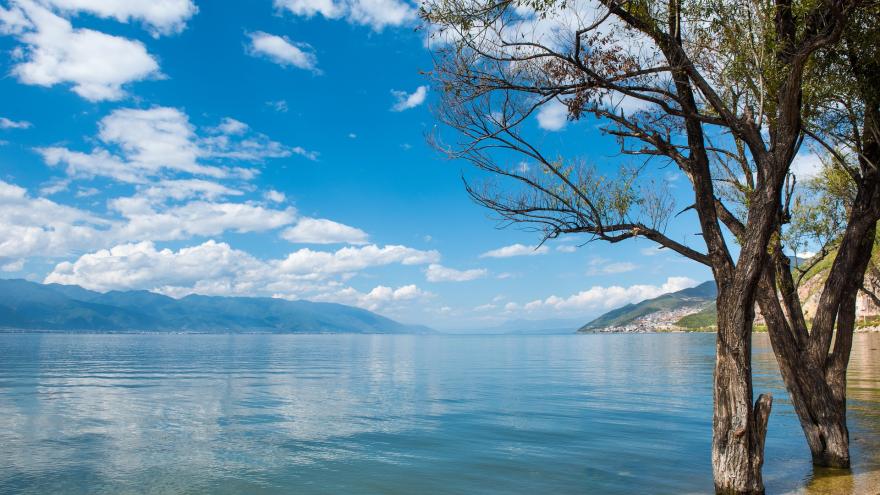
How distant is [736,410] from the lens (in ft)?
38.1

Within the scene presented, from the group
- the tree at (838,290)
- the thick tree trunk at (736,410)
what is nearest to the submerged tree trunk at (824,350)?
the tree at (838,290)

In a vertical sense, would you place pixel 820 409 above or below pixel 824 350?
below

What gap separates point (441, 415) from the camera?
28.2 metres

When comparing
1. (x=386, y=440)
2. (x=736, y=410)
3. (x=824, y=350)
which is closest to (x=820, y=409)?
(x=824, y=350)

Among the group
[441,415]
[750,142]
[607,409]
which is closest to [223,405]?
[441,415]

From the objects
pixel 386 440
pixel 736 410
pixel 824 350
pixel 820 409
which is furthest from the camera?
pixel 386 440

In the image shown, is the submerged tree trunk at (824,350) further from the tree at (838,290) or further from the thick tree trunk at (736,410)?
the thick tree trunk at (736,410)

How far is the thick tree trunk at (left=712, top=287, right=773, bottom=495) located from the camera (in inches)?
455

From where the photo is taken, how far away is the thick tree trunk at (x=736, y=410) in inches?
455

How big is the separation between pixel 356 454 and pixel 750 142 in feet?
50.9

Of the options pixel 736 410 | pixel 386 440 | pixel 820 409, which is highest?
pixel 736 410

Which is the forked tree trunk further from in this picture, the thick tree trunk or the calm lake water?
the thick tree trunk

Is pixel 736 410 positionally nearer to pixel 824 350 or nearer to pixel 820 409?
pixel 820 409

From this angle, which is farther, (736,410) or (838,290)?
(838,290)
